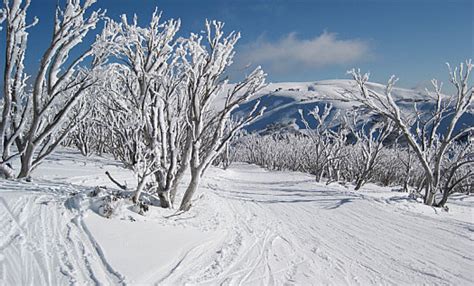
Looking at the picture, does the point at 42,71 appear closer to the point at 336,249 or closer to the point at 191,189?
the point at 191,189

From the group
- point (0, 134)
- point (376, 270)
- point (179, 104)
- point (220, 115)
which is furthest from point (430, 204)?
point (0, 134)

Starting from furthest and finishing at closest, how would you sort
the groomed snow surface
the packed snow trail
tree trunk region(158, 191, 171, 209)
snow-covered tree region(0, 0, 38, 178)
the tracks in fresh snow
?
tree trunk region(158, 191, 171, 209)
snow-covered tree region(0, 0, 38, 178)
the packed snow trail
the groomed snow surface
the tracks in fresh snow

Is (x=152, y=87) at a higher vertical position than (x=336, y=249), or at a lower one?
higher

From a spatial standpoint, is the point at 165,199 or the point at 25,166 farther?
the point at 165,199

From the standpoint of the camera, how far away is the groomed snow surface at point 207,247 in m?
3.63

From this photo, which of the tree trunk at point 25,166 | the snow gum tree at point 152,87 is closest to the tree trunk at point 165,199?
the snow gum tree at point 152,87

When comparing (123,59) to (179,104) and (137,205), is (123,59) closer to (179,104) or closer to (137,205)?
(179,104)

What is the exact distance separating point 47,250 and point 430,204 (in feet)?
36.4

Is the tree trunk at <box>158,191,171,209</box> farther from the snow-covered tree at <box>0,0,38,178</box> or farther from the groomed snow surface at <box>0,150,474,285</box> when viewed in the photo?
the snow-covered tree at <box>0,0,38,178</box>

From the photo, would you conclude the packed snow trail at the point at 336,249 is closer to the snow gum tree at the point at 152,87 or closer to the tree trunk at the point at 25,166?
→ the snow gum tree at the point at 152,87

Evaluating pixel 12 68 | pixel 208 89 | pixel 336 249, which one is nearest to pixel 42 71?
pixel 12 68

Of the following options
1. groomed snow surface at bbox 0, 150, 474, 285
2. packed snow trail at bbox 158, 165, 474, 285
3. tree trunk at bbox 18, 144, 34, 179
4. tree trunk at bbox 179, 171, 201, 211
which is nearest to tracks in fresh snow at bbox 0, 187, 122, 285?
groomed snow surface at bbox 0, 150, 474, 285

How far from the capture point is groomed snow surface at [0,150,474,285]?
3635 mm

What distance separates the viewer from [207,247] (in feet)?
16.4
